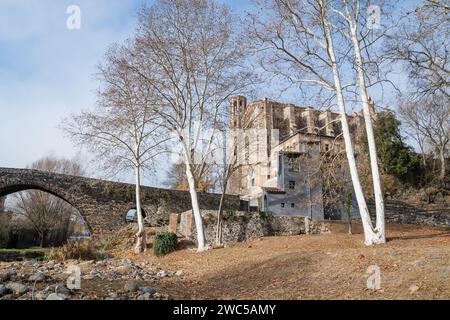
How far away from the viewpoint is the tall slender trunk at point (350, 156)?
10297 mm

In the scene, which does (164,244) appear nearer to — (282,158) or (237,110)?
(237,110)

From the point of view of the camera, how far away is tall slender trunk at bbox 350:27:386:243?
407 inches

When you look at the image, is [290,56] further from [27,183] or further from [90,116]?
[27,183]

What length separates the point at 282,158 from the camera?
94.5 ft

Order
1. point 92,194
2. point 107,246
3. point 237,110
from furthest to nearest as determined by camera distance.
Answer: point 92,194
point 107,246
point 237,110

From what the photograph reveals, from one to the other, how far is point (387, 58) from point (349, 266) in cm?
659

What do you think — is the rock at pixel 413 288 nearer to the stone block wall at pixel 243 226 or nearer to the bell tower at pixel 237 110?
the bell tower at pixel 237 110

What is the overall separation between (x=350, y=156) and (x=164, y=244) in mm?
9209

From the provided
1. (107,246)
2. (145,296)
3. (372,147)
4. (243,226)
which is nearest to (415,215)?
(243,226)

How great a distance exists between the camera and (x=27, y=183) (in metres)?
25.7

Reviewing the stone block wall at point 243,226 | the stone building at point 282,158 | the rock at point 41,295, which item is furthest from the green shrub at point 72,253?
the rock at point 41,295

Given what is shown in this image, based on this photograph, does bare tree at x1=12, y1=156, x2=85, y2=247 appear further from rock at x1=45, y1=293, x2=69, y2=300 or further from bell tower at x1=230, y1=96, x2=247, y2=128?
rock at x1=45, y1=293, x2=69, y2=300

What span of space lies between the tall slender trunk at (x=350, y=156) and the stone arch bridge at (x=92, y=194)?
18.2 meters
